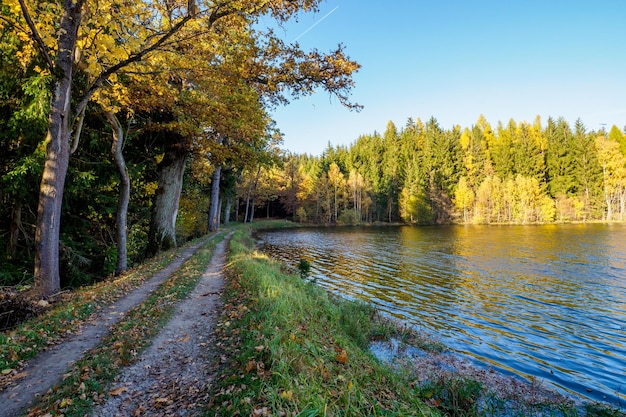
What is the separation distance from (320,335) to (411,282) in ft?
35.6

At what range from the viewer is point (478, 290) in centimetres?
1401

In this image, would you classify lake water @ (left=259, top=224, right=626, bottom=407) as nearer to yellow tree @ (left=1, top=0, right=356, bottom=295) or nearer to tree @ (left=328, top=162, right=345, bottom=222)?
yellow tree @ (left=1, top=0, right=356, bottom=295)

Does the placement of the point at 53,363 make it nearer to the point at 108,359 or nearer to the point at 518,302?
the point at 108,359

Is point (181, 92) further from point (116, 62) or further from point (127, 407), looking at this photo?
point (127, 407)

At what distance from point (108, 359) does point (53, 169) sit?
16.8ft

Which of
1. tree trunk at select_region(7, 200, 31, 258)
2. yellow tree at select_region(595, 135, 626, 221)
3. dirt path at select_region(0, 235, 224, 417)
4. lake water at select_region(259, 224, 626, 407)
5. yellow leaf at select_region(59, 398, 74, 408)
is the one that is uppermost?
yellow tree at select_region(595, 135, 626, 221)

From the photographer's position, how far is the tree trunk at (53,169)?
23.8ft

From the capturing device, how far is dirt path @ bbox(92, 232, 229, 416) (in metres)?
3.66

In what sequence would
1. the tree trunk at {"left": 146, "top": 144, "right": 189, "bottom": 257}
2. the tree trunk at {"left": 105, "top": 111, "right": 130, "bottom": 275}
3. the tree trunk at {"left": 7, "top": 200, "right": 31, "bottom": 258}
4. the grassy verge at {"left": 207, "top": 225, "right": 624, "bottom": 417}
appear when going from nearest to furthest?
the grassy verge at {"left": 207, "top": 225, "right": 624, "bottom": 417} → the tree trunk at {"left": 7, "top": 200, "right": 31, "bottom": 258} → the tree trunk at {"left": 105, "top": 111, "right": 130, "bottom": 275} → the tree trunk at {"left": 146, "top": 144, "right": 189, "bottom": 257}

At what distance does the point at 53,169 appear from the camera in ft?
24.3

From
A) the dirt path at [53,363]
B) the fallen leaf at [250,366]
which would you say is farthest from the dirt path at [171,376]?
the dirt path at [53,363]

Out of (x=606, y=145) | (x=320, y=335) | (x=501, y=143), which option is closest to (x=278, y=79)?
(x=320, y=335)

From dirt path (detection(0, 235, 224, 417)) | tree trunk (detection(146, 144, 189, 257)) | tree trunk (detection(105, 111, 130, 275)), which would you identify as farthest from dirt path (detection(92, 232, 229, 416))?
tree trunk (detection(146, 144, 189, 257))

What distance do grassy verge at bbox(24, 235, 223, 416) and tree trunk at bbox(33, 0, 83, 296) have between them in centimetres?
232
